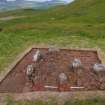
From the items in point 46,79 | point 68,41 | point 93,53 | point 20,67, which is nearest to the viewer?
point 46,79

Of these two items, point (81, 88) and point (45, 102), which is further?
point (81, 88)

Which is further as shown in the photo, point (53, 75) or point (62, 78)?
point (53, 75)

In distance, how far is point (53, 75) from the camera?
15.9 metres

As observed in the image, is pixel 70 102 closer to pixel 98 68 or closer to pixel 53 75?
pixel 53 75

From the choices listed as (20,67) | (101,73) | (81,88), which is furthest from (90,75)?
(20,67)

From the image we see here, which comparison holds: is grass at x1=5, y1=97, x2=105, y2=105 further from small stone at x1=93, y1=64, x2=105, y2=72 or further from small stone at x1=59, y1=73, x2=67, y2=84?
small stone at x1=93, y1=64, x2=105, y2=72

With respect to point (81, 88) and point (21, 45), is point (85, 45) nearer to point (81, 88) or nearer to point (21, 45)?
point (21, 45)

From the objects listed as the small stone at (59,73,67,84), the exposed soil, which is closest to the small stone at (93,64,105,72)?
Answer: the exposed soil

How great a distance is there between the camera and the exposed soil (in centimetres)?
1477

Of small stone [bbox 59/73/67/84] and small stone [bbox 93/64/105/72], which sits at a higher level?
small stone [bbox 93/64/105/72]

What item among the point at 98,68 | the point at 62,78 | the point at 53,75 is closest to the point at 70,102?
the point at 62,78

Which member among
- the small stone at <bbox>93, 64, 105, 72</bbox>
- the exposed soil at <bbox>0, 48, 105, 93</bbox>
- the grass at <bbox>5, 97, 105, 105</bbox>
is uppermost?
the small stone at <bbox>93, 64, 105, 72</bbox>

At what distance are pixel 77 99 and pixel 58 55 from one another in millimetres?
5746

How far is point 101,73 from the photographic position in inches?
620
